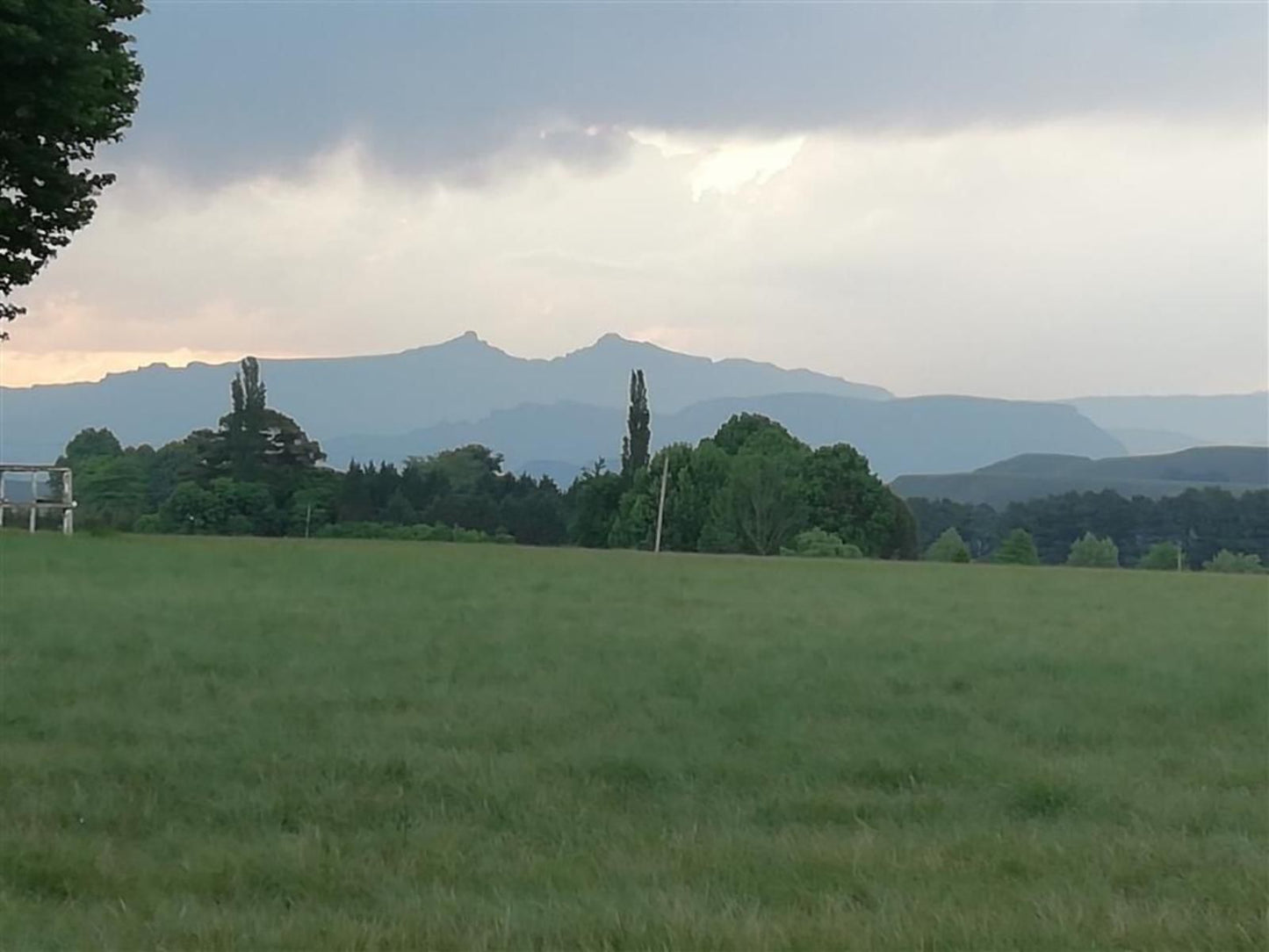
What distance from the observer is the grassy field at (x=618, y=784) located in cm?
534

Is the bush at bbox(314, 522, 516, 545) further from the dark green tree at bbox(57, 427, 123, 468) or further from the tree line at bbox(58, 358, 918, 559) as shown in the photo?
the dark green tree at bbox(57, 427, 123, 468)

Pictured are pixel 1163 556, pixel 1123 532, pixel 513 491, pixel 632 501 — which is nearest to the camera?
pixel 1163 556

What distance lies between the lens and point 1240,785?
8094 millimetres

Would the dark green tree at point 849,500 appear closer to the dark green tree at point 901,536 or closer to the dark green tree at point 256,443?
the dark green tree at point 901,536

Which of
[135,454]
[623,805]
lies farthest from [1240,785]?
[135,454]

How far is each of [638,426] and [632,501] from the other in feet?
40.6

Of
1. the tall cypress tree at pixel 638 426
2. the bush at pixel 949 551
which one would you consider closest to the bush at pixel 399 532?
the bush at pixel 949 551

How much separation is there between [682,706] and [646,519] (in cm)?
6825

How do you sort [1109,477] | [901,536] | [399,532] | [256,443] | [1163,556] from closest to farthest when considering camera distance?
[399,532] < [1163,556] < [256,443] < [901,536] < [1109,477]

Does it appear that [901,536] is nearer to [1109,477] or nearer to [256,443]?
[256,443]

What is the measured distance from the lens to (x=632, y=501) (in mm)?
80500

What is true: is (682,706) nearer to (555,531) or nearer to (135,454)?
(555,531)

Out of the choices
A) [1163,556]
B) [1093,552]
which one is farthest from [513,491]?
[1163,556]

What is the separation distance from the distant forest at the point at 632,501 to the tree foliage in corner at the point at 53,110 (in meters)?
48.8
